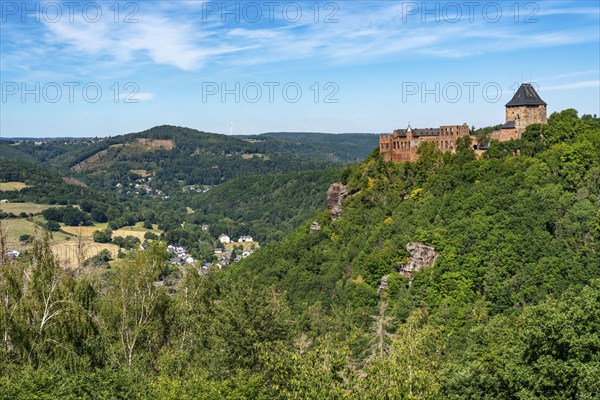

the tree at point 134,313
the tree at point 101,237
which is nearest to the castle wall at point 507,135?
the tree at point 134,313

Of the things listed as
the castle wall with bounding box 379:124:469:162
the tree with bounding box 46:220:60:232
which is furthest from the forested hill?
the tree with bounding box 46:220:60:232

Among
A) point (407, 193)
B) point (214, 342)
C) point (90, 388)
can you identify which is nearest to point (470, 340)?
point (214, 342)

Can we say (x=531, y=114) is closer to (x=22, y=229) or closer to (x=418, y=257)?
(x=418, y=257)

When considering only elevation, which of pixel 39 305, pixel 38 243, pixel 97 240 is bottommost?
pixel 97 240

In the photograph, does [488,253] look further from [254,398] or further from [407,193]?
[254,398]

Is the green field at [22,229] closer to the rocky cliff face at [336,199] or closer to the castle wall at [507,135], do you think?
the rocky cliff face at [336,199]

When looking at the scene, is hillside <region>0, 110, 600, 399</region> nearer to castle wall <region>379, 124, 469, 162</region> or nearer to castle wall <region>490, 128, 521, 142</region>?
castle wall <region>490, 128, 521, 142</region>
